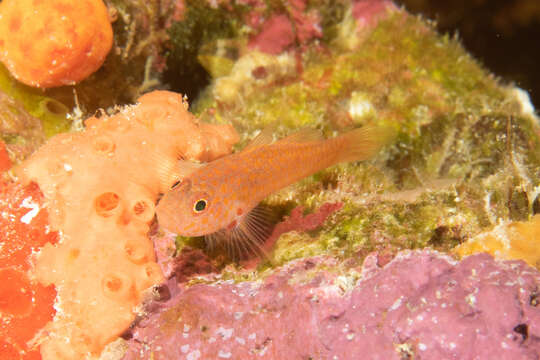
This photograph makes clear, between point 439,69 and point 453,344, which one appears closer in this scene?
point 453,344

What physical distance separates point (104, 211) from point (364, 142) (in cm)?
248

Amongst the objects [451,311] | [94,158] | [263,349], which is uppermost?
Result: [94,158]

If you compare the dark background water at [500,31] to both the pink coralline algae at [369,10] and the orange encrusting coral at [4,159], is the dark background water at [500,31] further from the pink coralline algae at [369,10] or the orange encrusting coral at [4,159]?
the orange encrusting coral at [4,159]

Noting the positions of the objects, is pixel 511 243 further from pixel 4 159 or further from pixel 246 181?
pixel 4 159

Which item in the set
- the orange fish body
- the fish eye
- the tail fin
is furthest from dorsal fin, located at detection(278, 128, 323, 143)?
the fish eye

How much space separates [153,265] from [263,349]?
1.09 m

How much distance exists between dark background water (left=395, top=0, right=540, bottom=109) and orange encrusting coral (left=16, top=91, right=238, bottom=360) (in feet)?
16.2

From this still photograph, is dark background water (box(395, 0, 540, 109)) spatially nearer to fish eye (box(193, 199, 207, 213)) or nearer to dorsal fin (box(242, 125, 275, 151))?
dorsal fin (box(242, 125, 275, 151))

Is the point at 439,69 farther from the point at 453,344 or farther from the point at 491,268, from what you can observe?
the point at 453,344

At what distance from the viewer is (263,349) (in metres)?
2.32

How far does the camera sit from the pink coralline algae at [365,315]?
2033 millimetres

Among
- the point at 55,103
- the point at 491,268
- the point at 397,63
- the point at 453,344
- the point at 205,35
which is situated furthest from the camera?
the point at 205,35

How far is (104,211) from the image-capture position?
284cm

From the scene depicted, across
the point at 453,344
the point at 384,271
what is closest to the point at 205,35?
the point at 384,271
